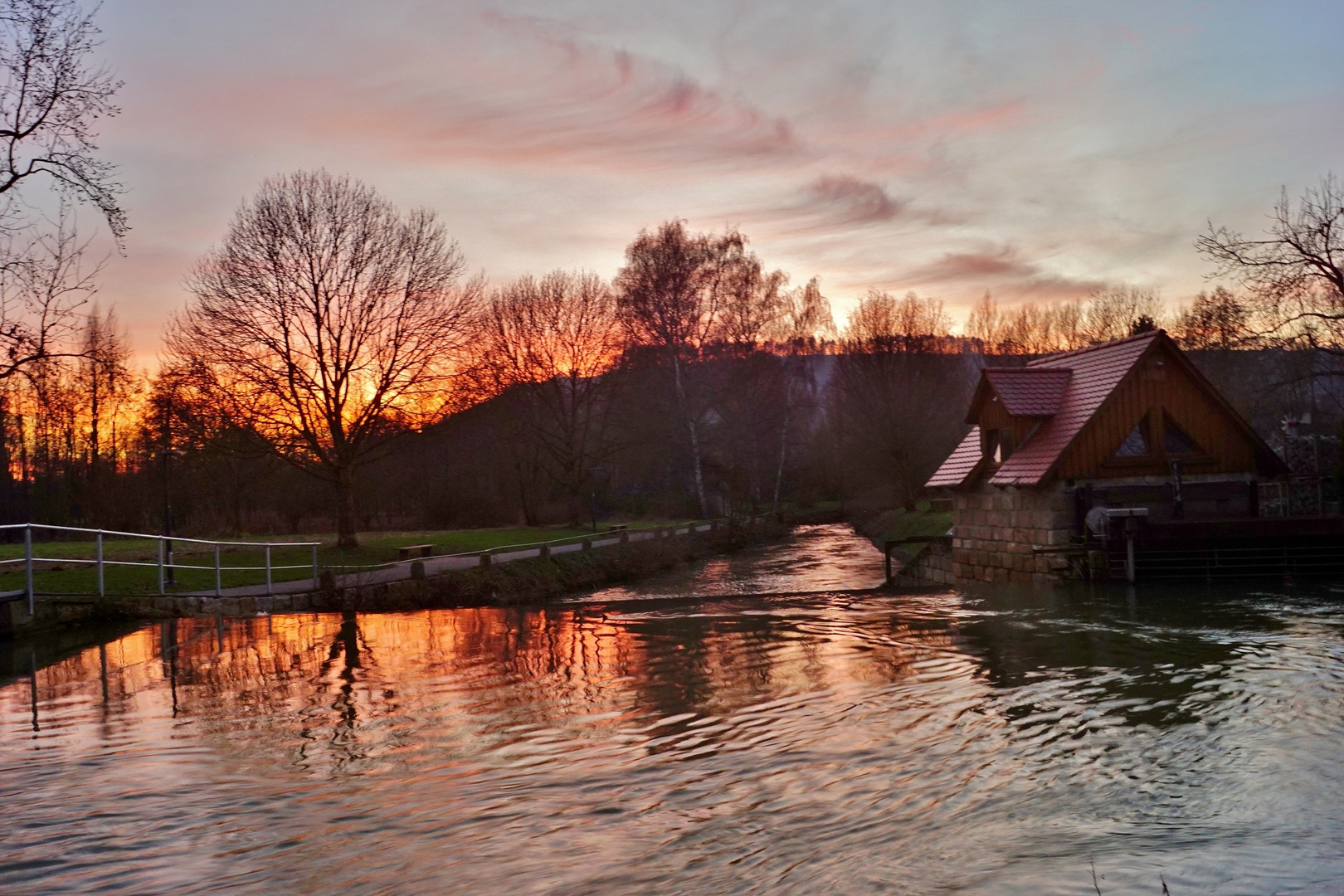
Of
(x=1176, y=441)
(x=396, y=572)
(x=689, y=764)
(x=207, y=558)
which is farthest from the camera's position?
(x=207, y=558)

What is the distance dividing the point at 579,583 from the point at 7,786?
21.9 m

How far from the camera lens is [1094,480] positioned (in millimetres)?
21656

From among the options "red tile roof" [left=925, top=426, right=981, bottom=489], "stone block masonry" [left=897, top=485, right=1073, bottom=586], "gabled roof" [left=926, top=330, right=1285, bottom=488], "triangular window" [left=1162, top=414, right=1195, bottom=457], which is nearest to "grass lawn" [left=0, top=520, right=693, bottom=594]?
"red tile roof" [left=925, top=426, right=981, bottom=489]

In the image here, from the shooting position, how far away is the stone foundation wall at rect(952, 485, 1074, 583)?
21547mm

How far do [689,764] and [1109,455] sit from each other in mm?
17075

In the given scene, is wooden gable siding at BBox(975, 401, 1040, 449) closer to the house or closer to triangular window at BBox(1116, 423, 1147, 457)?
the house

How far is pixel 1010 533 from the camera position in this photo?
23.6 m

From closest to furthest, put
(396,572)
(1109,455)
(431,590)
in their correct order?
(1109,455) < (431,590) < (396,572)

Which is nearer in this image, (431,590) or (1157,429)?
(1157,429)

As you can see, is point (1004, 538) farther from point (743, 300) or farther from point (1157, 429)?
point (743, 300)

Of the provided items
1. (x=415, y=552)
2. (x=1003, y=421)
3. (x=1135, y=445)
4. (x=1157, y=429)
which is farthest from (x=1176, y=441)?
(x=415, y=552)

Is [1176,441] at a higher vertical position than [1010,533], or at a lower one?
higher

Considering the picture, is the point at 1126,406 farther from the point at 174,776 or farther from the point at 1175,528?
the point at 174,776

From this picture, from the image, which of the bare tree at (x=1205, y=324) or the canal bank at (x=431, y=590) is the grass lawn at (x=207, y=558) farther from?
the bare tree at (x=1205, y=324)
